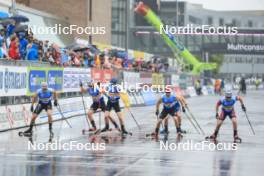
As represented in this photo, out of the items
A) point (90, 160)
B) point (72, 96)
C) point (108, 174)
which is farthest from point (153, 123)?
point (108, 174)

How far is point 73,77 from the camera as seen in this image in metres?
31.8

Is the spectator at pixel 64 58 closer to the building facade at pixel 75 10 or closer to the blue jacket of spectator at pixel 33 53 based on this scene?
the blue jacket of spectator at pixel 33 53

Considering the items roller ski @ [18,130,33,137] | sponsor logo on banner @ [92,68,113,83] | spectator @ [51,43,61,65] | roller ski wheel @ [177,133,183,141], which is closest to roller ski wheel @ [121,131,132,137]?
roller ski wheel @ [177,133,183,141]

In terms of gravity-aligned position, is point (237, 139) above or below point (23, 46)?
below

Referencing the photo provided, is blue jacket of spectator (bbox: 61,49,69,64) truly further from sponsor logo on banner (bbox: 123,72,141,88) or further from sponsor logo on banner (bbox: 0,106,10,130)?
sponsor logo on banner (bbox: 123,72,141,88)

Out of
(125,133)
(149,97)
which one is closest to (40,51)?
(125,133)

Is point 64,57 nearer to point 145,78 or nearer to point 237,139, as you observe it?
point 237,139

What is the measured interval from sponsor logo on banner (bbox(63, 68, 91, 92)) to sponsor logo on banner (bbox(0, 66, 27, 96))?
17.6 ft

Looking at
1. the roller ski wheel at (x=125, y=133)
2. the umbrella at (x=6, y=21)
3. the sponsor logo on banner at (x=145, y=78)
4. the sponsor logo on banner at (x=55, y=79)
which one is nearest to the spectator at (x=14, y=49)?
the umbrella at (x=6, y=21)

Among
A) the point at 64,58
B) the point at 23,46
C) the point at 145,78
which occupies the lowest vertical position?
the point at 145,78

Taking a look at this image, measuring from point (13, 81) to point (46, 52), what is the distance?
4991 mm

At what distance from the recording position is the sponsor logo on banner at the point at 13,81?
74.8 ft

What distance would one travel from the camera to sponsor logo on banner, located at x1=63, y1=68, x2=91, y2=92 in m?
30.4

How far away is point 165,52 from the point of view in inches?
3799
